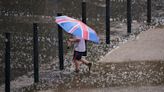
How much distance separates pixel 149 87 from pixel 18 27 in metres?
7.71

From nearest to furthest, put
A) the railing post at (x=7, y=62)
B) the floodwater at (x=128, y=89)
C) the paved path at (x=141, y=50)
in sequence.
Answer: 1. the floodwater at (x=128, y=89)
2. the railing post at (x=7, y=62)
3. the paved path at (x=141, y=50)

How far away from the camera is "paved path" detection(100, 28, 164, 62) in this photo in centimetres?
1101

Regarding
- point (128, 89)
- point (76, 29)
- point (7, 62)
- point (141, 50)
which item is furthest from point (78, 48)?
point (141, 50)

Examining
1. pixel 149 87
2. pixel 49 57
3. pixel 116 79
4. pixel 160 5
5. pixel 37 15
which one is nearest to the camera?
pixel 149 87

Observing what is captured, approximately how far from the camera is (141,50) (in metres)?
11.8

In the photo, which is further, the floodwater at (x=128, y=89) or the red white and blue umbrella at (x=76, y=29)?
the red white and blue umbrella at (x=76, y=29)

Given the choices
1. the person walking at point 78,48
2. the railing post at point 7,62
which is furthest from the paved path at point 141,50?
the railing post at point 7,62

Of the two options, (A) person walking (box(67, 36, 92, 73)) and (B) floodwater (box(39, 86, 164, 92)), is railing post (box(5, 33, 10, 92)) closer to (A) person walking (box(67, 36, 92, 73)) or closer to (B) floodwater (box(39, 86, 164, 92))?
(B) floodwater (box(39, 86, 164, 92))

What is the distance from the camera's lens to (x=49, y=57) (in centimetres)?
1241

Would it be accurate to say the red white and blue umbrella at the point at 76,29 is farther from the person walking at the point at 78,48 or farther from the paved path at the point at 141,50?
the paved path at the point at 141,50

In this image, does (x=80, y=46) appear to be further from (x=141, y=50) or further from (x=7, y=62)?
(x=141, y=50)

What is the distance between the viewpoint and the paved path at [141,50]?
36.1 feet

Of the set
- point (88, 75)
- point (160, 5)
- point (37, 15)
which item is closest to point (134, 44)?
point (88, 75)

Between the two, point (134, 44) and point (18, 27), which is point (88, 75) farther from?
point (18, 27)
